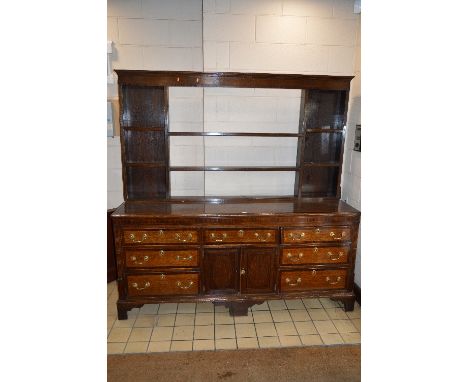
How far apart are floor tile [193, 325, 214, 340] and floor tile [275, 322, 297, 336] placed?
1.75 ft

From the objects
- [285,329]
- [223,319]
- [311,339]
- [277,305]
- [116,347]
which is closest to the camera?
[116,347]

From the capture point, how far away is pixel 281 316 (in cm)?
265

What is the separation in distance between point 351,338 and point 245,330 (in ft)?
2.73

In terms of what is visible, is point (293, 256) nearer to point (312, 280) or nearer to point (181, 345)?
point (312, 280)

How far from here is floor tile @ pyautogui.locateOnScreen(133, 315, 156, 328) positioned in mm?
2501

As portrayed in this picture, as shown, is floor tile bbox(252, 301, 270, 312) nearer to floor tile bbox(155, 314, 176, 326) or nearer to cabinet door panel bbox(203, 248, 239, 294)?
cabinet door panel bbox(203, 248, 239, 294)

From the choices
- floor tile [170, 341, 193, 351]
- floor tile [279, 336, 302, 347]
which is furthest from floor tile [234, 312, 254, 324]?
floor tile [170, 341, 193, 351]

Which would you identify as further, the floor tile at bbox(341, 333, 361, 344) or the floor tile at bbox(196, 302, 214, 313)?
the floor tile at bbox(196, 302, 214, 313)

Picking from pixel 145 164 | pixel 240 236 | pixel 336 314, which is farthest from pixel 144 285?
pixel 336 314

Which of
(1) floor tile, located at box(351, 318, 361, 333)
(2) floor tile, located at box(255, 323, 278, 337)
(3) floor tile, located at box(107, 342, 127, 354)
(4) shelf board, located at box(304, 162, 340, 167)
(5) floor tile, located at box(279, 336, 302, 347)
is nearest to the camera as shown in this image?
(3) floor tile, located at box(107, 342, 127, 354)

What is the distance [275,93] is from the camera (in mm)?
2840
